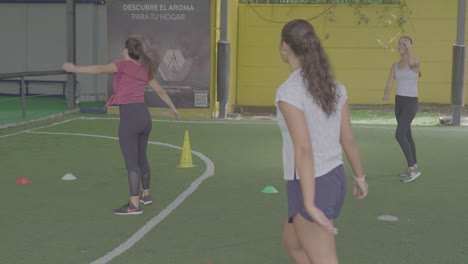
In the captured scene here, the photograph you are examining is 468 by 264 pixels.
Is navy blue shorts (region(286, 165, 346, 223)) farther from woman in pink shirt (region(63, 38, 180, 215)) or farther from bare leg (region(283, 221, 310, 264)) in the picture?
woman in pink shirt (region(63, 38, 180, 215))

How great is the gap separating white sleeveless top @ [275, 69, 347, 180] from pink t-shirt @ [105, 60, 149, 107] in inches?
139

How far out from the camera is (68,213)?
722 cm

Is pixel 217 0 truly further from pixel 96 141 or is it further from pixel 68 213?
pixel 68 213

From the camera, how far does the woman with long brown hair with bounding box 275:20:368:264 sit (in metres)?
3.46

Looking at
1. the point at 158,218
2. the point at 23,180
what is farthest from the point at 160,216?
the point at 23,180

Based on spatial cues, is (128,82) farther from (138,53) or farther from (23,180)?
(23,180)

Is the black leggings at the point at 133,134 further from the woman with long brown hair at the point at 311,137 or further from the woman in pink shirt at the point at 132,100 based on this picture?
the woman with long brown hair at the point at 311,137

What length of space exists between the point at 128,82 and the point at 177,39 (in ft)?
33.9

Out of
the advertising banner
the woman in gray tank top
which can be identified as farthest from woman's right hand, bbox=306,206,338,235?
the advertising banner

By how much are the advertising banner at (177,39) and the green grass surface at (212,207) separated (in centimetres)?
461

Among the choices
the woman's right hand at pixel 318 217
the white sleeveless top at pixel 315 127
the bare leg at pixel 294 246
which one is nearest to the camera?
the woman's right hand at pixel 318 217

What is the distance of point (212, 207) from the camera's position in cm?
752

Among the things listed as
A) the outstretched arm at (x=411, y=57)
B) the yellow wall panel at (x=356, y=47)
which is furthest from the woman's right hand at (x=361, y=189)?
the yellow wall panel at (x=356, y=47)

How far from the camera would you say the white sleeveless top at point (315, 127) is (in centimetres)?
352
